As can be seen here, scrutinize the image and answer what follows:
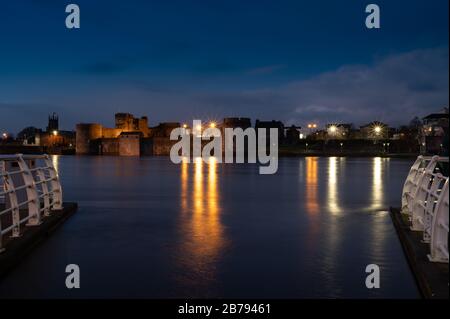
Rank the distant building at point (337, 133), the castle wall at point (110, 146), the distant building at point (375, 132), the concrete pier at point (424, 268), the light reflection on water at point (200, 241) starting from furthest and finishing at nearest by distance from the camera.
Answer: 1. the distant building at point (337, 133)
2. the distant building at point (375, 132)
3. the castle wall at point (110, 146)
4. the light reflection on water at point (200, 241)
5. the concrete pier at point (424, 268)

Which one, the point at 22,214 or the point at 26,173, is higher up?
the point at 26,173

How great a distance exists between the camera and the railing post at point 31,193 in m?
8.52

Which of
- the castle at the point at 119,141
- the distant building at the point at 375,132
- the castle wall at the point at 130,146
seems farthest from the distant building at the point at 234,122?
the distant building at the point at 375,132

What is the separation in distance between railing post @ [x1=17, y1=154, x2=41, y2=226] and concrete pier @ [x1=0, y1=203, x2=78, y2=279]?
7.4 inches

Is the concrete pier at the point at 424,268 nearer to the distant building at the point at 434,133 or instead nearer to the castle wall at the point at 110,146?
the distant building at the point at 434,133

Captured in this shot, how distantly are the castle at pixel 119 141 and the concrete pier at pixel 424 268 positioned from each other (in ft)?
293

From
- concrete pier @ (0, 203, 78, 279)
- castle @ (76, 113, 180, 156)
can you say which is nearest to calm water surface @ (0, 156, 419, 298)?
concrete pier @ (0, 203, 78, 279)

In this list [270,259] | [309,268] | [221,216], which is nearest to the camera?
[309,268]

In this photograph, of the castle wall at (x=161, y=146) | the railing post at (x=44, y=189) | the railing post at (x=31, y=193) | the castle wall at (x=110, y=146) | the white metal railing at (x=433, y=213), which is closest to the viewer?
the white metal railing at (x=433, y=213)

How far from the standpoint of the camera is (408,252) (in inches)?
303

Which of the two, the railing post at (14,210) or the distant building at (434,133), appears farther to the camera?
the distant building at (434,133)
